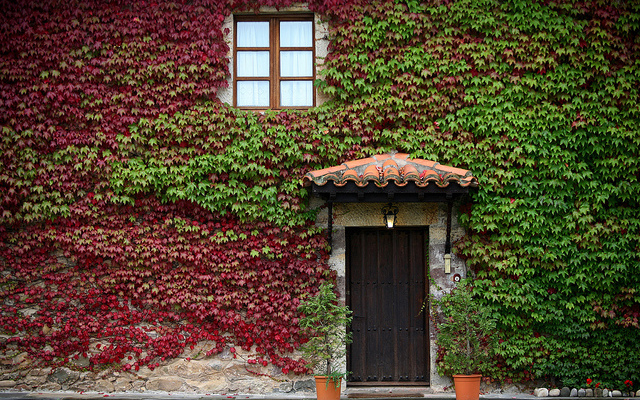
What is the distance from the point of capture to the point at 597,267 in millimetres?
7000

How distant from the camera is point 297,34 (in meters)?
7.88

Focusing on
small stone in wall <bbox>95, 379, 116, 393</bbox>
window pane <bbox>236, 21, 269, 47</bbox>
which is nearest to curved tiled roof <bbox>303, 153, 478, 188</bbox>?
window pane <bbox>236, 21, 269, 47</bbox>

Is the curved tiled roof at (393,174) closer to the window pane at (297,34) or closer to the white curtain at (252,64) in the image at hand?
the white curtain at (252,64)

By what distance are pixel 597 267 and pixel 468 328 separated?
1.93 metres

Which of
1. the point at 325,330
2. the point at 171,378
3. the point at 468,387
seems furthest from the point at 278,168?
the point at 468,387

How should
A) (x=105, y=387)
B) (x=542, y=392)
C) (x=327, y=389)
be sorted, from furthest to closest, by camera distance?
1. (x=105, y=387)
2. (x=542, y=392)
3. (x=327, y=389)

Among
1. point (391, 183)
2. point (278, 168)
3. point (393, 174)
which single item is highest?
point (278, 168)

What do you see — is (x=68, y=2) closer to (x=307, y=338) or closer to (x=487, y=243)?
(x=307, y=338)

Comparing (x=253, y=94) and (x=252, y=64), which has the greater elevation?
(x=252, y=64)

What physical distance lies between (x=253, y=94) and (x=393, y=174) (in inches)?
97.4

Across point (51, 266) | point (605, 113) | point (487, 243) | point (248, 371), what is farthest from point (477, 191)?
point (51, 266)

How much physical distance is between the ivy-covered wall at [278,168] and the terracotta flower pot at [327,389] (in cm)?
80

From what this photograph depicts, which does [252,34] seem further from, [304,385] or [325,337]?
[304,385]

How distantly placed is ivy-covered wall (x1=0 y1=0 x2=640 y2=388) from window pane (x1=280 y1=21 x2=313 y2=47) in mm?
527
